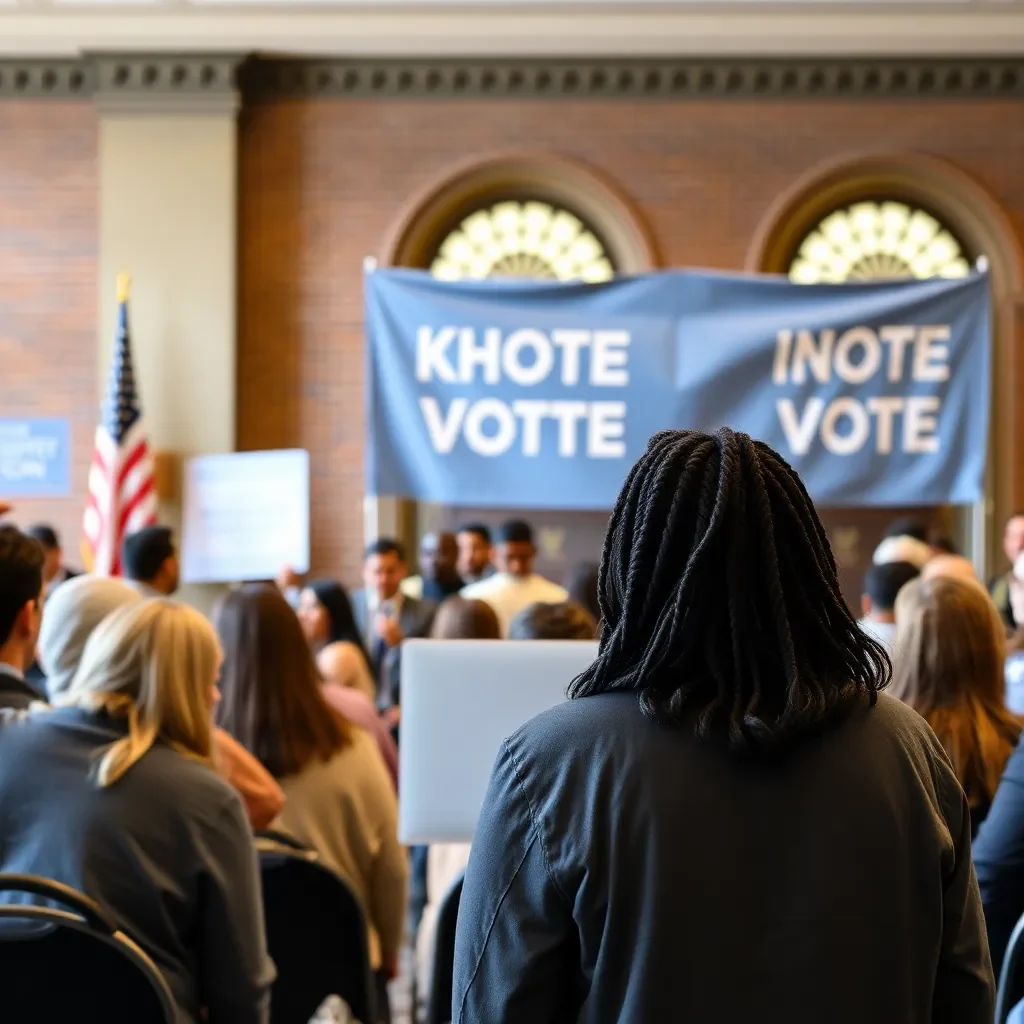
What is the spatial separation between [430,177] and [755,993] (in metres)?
7.55

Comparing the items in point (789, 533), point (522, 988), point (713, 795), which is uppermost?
point (789, 533)

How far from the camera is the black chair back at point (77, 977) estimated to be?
1772mm

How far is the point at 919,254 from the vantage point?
27.8ft

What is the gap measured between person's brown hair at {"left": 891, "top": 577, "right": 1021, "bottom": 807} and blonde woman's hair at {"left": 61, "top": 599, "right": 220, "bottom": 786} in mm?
1422

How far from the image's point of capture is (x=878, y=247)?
27.8ft

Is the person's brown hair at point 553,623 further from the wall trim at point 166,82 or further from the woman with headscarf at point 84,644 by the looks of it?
the wall trim at point 166,82

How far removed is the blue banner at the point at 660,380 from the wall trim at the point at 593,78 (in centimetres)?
230

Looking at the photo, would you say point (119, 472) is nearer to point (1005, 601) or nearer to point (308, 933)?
point (1005, 601)

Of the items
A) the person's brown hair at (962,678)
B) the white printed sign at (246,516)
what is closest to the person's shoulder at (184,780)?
the person's brown hair at (962,678)

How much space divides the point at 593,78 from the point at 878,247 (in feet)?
6.21

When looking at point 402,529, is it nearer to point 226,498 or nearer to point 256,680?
point 226,498

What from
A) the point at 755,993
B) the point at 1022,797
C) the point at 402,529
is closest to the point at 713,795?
the point at 755,993

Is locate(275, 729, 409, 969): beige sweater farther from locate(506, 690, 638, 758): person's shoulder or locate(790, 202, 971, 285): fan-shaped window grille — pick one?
locate(790, 202, 971, 285): fan-shaped window grille

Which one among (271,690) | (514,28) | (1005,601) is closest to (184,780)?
(271,690)
